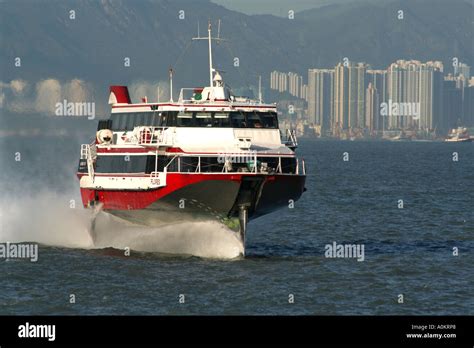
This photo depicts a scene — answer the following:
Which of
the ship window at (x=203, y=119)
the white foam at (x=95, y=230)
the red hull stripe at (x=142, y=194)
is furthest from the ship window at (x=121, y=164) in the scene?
the ship window at (x=203, y=119)

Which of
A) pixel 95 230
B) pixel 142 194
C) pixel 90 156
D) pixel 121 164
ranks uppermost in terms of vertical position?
pixel 90 156

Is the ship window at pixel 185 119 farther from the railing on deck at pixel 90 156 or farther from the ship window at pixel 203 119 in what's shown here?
the railing on deck at pixel 90 156

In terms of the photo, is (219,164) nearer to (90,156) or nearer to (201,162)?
(201,162)

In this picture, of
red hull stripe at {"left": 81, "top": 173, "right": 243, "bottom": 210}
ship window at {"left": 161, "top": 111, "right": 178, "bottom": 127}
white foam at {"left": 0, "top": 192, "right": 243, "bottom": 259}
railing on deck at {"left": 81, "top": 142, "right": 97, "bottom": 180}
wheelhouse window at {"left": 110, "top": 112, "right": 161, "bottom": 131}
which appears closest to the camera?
red hull stripe at {"left": 81, "top": 173, "right": 243, "bottom": 210}

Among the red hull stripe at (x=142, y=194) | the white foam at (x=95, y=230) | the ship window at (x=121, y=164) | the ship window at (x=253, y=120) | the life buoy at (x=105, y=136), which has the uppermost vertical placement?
the ship window at (x=253, y=120)

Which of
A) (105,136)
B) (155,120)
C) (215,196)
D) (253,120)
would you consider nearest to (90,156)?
(105,136)

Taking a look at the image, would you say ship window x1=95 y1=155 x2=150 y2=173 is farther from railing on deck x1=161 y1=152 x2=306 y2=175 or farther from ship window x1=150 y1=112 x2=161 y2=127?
railing on deck x1=161 y1=152 x2=306 y2=175

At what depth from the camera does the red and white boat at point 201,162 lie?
45.0 m

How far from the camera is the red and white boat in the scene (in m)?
45.0

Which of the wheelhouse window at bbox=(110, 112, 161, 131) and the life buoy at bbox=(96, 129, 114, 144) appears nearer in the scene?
the wheelhouse window at bbox=(110, 112, 161, 131)

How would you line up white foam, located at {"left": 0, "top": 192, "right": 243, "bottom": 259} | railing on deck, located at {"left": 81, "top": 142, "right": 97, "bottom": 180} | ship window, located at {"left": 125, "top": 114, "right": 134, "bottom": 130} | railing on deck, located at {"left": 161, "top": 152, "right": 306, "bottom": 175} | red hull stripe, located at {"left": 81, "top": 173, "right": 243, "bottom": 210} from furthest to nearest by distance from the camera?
railing on deck, located at {"left": 81, "top": 142, "right": 97, "bottom": 180} < ship window, located at {"left": 125, "top": 114, "right": 134, "bottom": 130} < white foam, located at {"left": 0, "top": 192, "right": 243, "bottom": 259} < railing on deck, located at {"left": 161, "top": 152, "right": 306, "bottom": 175} < red hull stripe, located at {"left": 81, "top": 173, "right": 243, "bottom": 210}

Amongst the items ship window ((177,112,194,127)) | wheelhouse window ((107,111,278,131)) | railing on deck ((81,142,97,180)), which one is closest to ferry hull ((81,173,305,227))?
ship window ((177,112,194,127))

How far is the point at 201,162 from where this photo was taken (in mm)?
45312

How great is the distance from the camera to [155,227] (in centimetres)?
4797
